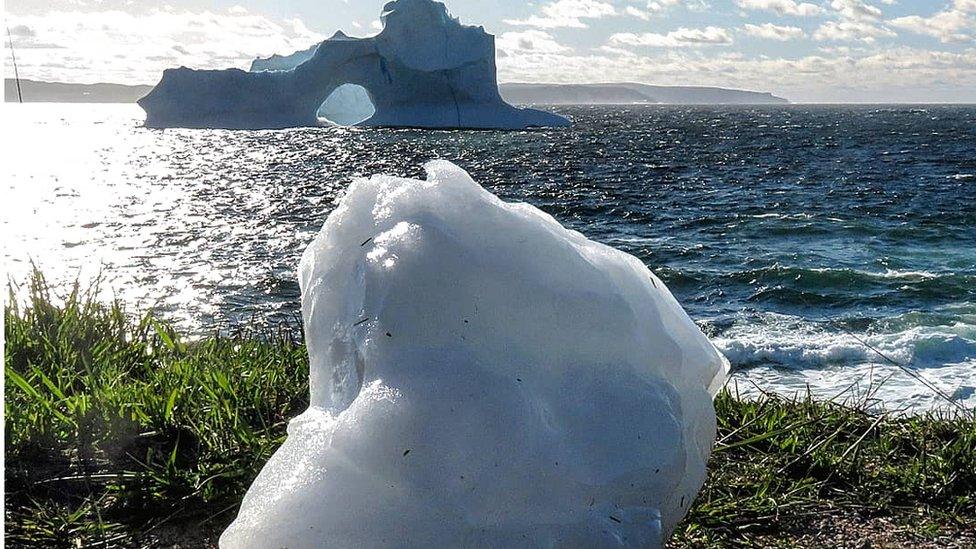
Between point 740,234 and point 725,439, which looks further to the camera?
point 740,234

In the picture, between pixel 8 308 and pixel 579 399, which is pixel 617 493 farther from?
pixel 8 308

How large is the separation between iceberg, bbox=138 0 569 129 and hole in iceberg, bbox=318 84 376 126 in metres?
6.48

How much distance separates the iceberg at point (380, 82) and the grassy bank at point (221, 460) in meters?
34.8

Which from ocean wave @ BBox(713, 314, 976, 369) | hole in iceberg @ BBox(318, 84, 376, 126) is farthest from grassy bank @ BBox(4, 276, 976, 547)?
hole in iceberg @ BBox(318, 84, 376, 126)

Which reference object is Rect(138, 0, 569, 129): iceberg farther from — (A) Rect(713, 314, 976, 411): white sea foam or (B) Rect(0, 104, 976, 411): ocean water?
(A) Rect(713, 314, 976, 411): white sea foam

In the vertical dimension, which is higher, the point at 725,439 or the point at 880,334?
the point at 725,439

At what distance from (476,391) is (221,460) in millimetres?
1151

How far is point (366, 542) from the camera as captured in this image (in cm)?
173

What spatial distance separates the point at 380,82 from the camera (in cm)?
4003

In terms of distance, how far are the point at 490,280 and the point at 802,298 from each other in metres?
10.4

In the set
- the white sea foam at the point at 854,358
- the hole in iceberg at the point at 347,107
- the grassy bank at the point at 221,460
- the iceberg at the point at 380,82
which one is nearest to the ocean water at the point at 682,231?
the white sea foam at the point at 854,358

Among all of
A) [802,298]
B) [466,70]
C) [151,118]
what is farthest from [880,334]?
[151,118]

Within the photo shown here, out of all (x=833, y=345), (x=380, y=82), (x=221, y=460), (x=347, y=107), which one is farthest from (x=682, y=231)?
(x=347, y=107)

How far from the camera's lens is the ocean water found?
8.80 meters
